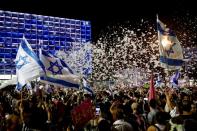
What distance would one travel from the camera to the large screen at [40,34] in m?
70.4

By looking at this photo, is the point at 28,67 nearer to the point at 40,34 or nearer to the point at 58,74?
the point at 58,74

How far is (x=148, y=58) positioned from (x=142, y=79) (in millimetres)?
14425

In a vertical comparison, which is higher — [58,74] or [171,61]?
[171,61]

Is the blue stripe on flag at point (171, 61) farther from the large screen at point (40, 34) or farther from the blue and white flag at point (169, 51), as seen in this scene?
the large screen at point (40, 34)

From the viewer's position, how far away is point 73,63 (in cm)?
6412

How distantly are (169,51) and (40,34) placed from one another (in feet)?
211

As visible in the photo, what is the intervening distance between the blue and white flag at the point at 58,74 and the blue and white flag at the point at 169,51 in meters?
2.81

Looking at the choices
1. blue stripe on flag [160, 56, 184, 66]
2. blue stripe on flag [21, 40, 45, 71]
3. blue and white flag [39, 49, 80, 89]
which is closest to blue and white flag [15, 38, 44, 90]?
blue stripe on flag [21, 40, 45, 71]

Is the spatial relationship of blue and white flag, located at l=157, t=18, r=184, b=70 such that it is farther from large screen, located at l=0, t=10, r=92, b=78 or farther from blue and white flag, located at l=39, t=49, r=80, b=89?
large screen, located at l=0, t=10, r=92, b=78

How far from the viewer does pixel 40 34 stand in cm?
7619

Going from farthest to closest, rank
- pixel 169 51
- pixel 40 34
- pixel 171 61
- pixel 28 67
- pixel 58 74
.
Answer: pixel 40 34 < pixel 169 51 < pixel 171 61 < pixel 28 67 < pixel 58 74

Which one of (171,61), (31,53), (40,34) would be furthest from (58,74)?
(40,34)

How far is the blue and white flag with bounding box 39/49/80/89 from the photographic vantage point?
11266mm

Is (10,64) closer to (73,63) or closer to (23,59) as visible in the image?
(73,63)
